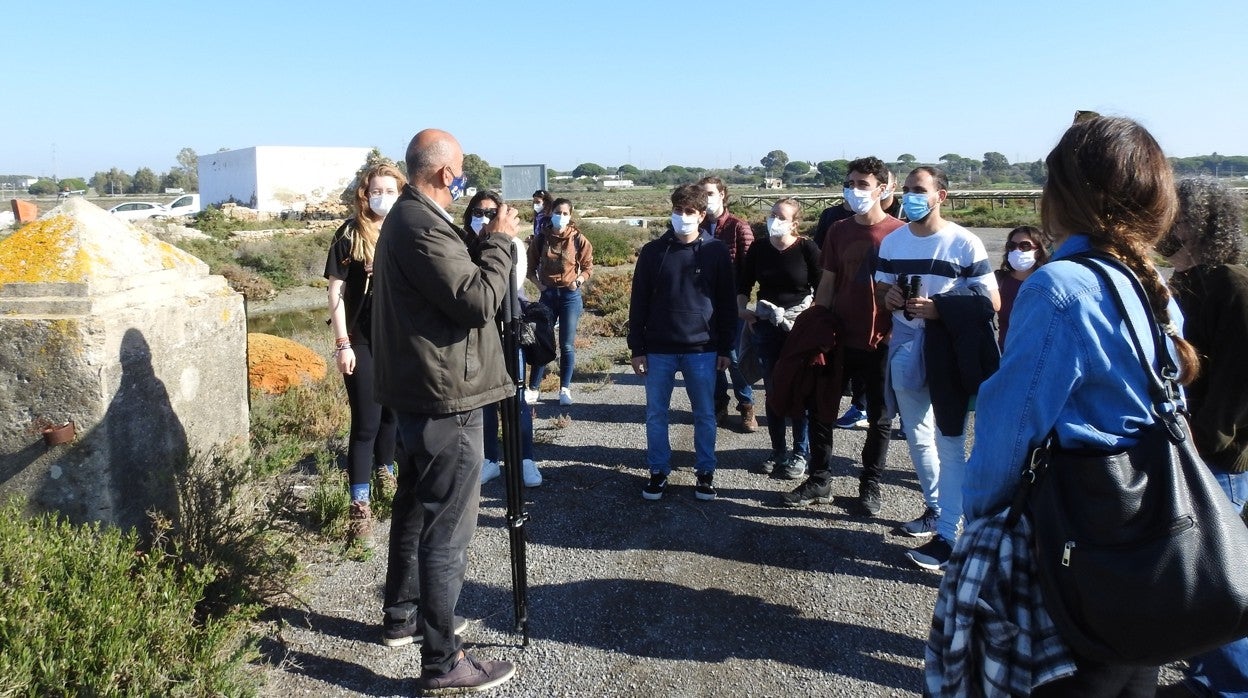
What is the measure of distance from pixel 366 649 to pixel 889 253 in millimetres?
3323

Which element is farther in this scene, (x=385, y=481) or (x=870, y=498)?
(x=870, y=498)

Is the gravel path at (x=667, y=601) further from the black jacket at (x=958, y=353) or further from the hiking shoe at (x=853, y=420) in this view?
the hiking shoe at (x=853, y=420)

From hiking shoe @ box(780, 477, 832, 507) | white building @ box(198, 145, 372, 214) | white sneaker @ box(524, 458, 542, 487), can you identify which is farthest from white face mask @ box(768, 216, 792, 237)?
white building @ box(198, 145, 372, 214)

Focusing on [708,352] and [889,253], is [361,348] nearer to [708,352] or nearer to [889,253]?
[708,352]

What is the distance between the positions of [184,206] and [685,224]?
180ft

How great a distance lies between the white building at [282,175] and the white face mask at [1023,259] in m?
49.8

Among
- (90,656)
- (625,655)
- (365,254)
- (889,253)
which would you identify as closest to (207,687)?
(90,656)

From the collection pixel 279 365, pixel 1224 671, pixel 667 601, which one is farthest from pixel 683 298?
pixel 279 365

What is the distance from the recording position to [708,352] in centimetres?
539

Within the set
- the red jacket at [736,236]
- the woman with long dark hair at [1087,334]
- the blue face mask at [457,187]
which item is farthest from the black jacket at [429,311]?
the red jacket at [736,236]

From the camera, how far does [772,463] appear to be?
609 cm

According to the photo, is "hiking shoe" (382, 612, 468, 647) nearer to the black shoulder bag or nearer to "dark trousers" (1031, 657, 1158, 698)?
"dark trousers" (1031, 657, 1158, 698)

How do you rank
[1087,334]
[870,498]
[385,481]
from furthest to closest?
1. [870,498]
2. [385,481]
3. [1087,334]

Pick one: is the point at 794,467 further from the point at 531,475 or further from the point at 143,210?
the point at 143,210
